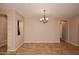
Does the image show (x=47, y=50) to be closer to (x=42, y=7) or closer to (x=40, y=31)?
(x=42, y=7)

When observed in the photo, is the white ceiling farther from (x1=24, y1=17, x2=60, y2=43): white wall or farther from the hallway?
(x1=24, y1=17, x2=60, y2=43): white wall

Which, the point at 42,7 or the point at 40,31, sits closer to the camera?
the point at 42,7

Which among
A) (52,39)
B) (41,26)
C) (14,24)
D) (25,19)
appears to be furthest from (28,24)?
(14,24)

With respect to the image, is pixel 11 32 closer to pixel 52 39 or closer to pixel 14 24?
pixel 14 24

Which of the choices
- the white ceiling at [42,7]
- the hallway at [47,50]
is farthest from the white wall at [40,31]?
→ the white ceiling at [42,7]

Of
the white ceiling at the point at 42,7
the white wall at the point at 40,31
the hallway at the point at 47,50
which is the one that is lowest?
the hallway at the point at 47,50

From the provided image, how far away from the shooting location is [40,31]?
28.9ft

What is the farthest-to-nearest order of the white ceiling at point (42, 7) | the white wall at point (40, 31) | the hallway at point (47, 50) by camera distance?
the white wall at point (40, 31), the hallway at point (47, 50), the white ceiling at point (42, 7)

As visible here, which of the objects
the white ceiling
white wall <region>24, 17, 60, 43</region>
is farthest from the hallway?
white wall <region>24, 17, 60, 43</region>

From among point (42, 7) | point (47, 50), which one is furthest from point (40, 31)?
point (42, 7)

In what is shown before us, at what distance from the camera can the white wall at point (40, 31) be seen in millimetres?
8711

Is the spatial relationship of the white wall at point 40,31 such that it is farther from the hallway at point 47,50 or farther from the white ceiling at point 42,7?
the white ceiling at point 42,7

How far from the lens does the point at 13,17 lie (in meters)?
5.16
